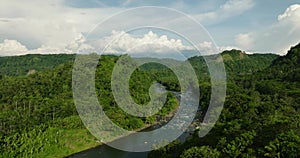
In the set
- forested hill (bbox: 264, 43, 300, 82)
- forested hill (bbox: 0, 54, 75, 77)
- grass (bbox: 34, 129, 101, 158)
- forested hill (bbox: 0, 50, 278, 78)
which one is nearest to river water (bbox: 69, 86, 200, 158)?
grass (bbox: 34, 129, 101, 158)

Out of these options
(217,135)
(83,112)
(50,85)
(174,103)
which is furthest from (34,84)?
(217,135)

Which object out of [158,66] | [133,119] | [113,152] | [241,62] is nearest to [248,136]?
[113,152]

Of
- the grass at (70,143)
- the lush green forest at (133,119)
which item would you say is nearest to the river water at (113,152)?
the grass at (70,143)

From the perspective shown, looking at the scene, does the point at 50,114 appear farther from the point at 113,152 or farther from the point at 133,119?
the point at 113,152

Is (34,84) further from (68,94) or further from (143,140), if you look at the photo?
(143,140)

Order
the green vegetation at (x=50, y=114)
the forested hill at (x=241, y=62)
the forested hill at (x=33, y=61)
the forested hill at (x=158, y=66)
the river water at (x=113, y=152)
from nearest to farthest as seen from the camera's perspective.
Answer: the green vegetation at (x=50, y=114) → the river water at (x=113, y=152) → the forested hill at (x=241, y=62) → the forested hill at (x=158, y=66) → the forested hill at (x=33, y=61)

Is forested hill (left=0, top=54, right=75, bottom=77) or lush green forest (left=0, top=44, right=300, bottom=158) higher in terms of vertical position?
lush green forest (left=0, top=44, right=300, bottom=158)

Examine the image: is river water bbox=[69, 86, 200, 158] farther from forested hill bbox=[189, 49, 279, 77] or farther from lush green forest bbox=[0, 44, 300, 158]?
forested hill bbox=[189, 49, 279, 77]

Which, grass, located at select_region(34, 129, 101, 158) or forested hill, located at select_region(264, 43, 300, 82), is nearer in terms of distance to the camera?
grass, located at select_region(34, 129, 101, 158)

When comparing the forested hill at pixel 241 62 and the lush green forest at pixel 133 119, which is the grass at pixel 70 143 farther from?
the forested hill at pixel 241 62

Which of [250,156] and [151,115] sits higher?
[250,156]

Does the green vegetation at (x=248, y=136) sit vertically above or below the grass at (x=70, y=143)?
above
